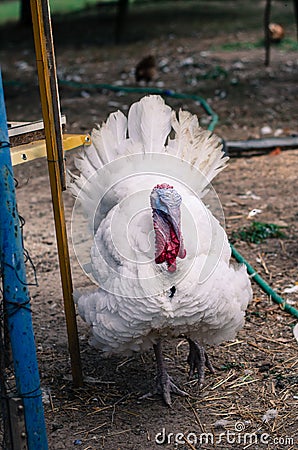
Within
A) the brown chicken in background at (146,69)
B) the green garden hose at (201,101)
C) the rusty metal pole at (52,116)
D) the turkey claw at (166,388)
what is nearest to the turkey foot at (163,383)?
the turkey claw at (166,388)

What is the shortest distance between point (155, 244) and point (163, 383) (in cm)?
77

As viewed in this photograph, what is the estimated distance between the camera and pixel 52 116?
121 inches

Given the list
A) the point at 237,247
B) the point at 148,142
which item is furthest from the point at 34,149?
the point at 237,247

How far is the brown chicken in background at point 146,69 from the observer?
10391 millimetres

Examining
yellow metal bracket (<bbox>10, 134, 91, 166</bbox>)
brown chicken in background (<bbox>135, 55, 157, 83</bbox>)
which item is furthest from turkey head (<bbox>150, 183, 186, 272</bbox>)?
brown chicken in background (<bbox>135, 55, 157, 83</bbox>)

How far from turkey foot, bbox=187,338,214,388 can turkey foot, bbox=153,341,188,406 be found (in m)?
0.14

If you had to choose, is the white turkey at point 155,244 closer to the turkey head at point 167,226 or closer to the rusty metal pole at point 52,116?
the turkey head at point 167,226

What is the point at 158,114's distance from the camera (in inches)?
150

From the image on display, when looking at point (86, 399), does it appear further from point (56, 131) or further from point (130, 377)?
point (56, 131)

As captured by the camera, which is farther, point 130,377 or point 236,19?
point 236,19

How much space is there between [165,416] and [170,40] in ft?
39.4

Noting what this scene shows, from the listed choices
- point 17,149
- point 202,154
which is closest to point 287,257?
point 202,154

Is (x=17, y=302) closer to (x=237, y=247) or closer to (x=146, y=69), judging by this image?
(x=237, y=247)

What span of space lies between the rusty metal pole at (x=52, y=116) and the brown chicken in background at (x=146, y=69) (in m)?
7.47
